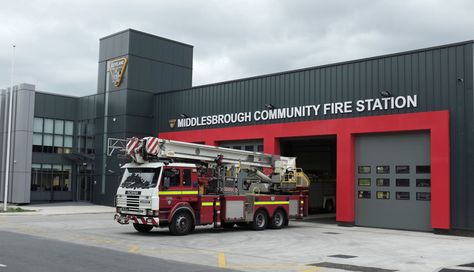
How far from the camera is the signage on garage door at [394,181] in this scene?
72.8 ft

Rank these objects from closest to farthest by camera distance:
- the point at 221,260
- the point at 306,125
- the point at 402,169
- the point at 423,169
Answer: the point at 221,260, the point at 423,169, the point at 402,169, the point at 306,125

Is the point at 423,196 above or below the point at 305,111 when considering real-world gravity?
below

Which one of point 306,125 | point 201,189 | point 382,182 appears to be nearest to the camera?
point 201,189

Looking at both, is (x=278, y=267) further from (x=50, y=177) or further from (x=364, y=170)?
(x=50, y=177)

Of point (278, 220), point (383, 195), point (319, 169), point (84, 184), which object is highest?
point (319, 169)

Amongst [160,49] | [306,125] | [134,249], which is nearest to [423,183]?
[306,125]

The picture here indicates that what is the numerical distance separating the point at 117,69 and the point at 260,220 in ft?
63.9

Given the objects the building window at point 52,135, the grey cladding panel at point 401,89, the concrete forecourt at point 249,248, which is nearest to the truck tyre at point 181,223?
the concrete forecourt at point 249,248

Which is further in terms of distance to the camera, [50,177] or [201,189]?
[50,177]

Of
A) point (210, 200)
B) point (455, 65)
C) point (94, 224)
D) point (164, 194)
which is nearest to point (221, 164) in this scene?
point (210, 200)

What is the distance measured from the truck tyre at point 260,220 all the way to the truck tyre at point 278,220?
17.0 inches

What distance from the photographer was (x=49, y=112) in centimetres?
4100

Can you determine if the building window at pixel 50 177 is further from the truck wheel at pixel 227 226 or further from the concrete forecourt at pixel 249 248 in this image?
the truck wheel at pixel 227 226

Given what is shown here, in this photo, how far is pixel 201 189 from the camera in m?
20.2
